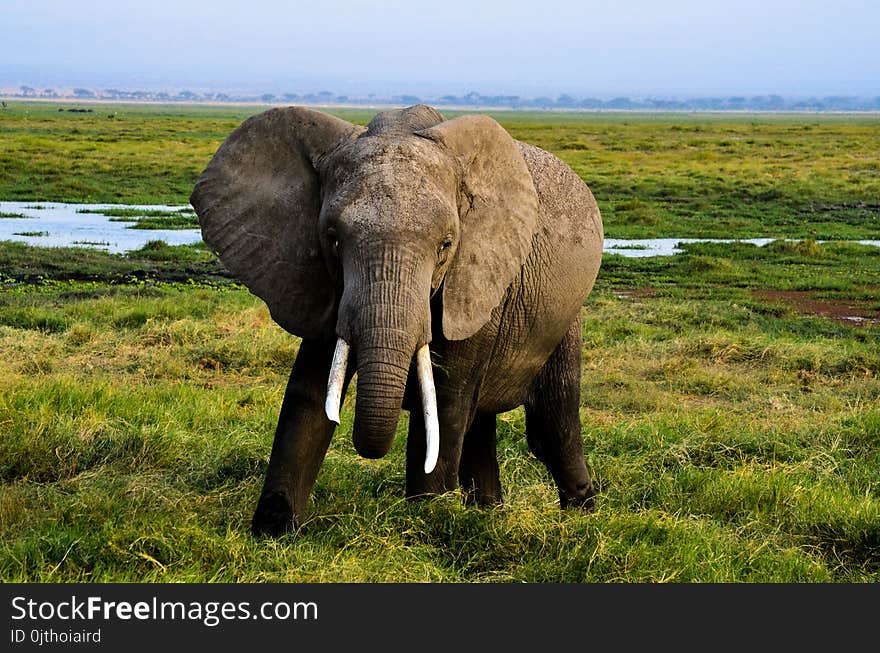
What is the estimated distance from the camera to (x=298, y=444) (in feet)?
15.7

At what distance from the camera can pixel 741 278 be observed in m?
15.8

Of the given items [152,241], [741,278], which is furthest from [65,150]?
Answer: [741,278]

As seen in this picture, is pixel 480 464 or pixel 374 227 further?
pixel 480 464

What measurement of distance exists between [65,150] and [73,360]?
3018 cm

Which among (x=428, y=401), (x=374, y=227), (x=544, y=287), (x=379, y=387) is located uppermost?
(x=374, y=227)

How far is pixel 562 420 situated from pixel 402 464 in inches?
39.7

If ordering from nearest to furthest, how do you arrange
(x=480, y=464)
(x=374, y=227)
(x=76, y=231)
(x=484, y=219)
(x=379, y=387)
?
(x=379, y=387)
(x=374, y=227)
(x=484, y=219)
(x=480, y=464)
(x=76, y=231)

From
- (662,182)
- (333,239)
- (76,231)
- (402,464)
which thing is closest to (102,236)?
(76,231)

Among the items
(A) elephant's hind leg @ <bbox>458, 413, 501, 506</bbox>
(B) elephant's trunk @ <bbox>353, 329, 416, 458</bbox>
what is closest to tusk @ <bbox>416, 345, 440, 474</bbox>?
(B) elephant's trunk @ <bbox>353, 329, 416, 458</bbox>

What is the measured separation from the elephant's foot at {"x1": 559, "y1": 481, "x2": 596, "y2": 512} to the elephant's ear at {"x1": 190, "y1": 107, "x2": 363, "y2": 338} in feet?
6.46

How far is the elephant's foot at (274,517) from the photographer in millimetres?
4844

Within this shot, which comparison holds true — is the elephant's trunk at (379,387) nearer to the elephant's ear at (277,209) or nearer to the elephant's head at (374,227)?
the elephant's head at (374,227)

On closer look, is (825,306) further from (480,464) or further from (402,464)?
(480,464)

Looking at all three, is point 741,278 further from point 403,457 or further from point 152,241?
point 403,457
